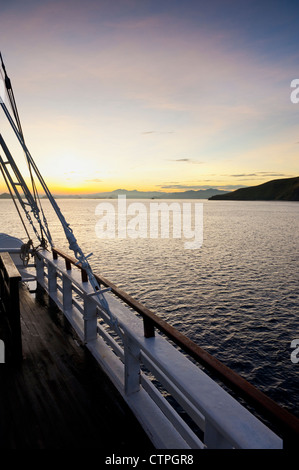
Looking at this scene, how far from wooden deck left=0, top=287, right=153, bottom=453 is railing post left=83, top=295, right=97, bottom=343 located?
0.25m

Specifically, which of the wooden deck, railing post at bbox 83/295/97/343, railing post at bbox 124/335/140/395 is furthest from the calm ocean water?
the wooden deck

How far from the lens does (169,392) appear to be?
278cm

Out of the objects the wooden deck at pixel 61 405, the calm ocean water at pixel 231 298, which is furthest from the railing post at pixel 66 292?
the calm ocean water at pixel 231 298

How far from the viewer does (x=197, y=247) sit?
3728cm

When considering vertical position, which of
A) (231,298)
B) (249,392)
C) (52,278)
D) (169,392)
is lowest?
(231,298)

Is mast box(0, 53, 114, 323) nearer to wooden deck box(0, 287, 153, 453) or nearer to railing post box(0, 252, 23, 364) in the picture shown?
railing post box(0, 252, 23, 364)

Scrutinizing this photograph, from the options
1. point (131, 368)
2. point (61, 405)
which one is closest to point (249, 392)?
point (131, 368)

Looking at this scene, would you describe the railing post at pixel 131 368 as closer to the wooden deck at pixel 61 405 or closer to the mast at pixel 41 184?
the wooden deck at pixel 61 405

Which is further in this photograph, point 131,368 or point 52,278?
point 52,278

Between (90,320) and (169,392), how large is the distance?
2402 millimetres

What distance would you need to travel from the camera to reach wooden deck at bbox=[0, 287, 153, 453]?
2.83 meters

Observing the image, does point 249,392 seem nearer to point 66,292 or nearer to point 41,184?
point 66,292

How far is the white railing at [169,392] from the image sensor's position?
73.5 inches
